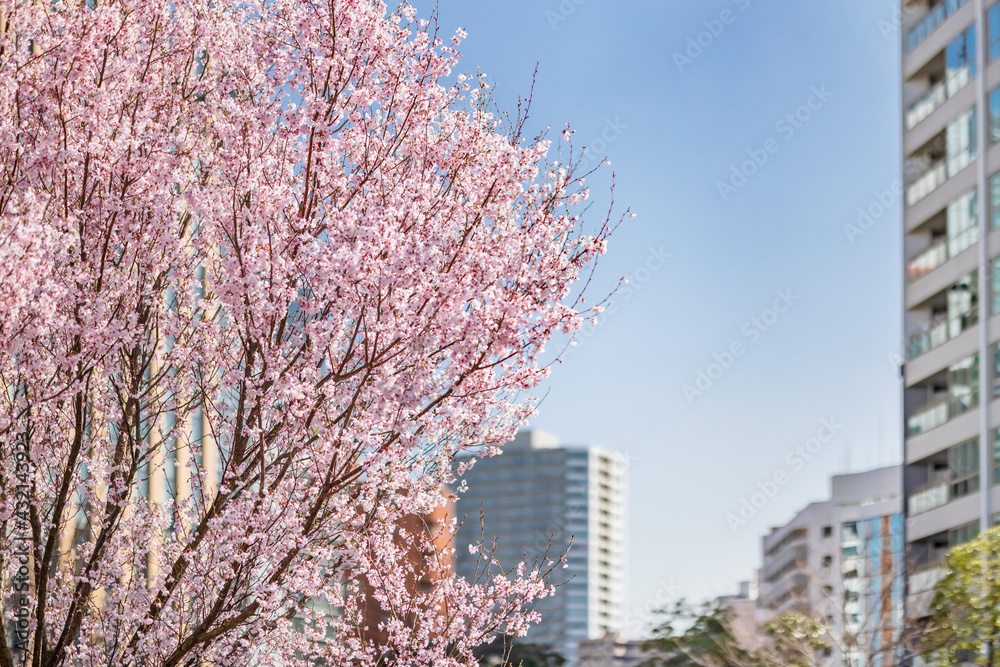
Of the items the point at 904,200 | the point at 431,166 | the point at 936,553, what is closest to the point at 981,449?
the point at 936,553

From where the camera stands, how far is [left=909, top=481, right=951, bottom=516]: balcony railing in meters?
35.5

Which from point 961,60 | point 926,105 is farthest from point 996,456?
point 926,105

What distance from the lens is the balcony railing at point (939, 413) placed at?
114 ft

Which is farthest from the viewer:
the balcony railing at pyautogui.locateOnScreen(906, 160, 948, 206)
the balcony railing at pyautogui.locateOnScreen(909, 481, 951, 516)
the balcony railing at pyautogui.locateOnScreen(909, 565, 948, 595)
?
the balcony railing at pyautogui.locateOnScreen(906, 160, 948, 206)

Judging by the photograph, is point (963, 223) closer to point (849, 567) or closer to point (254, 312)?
point (254, 312)

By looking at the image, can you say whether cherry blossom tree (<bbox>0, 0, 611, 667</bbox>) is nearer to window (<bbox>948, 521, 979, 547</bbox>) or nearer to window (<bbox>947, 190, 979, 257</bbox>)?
window (<bbox>948, 521, 979, 547</bbox>)

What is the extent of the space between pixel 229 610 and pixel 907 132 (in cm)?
3526

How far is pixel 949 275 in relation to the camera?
36469mm

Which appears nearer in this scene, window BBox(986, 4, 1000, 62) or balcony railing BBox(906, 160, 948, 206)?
window BBox(986, 4, 1000, 62)

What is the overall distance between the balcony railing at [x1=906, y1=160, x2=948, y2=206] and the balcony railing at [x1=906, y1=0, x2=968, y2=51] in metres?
4.32

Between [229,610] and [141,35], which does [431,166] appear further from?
[229,610]

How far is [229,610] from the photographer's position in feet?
27.8

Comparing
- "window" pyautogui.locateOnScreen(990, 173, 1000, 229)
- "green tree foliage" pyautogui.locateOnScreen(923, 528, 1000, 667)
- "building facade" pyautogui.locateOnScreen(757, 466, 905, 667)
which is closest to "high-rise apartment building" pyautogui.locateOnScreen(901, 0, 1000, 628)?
"window" pyautogui.locateOnScreen(990, 173, 1000, 229)

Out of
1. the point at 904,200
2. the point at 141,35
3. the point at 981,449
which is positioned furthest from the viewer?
the point at 904,200
